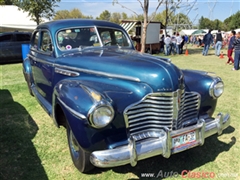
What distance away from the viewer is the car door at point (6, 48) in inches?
416

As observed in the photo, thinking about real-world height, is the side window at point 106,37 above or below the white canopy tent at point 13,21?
below

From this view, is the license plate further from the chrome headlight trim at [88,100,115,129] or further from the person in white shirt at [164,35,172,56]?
the person in white shirt at [164,35,172,56]

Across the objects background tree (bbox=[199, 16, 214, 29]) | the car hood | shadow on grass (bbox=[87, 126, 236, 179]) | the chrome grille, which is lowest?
shadow on grass (bbox=[87, 126, 236, 179])

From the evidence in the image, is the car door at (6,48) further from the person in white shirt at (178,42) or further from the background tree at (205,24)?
the background tree at (205,24)

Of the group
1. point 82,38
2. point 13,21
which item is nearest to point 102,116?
point 82,38

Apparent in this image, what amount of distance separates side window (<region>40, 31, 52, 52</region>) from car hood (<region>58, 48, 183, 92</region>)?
64 centimetres

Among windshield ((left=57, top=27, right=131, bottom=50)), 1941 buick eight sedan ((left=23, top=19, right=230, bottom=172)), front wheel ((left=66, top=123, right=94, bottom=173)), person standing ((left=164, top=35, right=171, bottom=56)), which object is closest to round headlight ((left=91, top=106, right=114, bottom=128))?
1941 buick eight sedan ((left=23, top=19, right=230, bottom=172))

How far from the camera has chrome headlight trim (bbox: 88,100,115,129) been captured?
2.13 meters

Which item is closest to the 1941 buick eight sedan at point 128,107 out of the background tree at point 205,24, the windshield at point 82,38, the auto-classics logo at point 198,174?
the windshield at point 82,38

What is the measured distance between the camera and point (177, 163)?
3.01 metres

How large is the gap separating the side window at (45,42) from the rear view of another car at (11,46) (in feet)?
24.6

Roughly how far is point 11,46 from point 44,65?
8.08 meters

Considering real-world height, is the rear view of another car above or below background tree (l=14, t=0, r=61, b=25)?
below

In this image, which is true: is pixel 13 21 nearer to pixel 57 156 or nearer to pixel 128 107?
pixel 57 156
